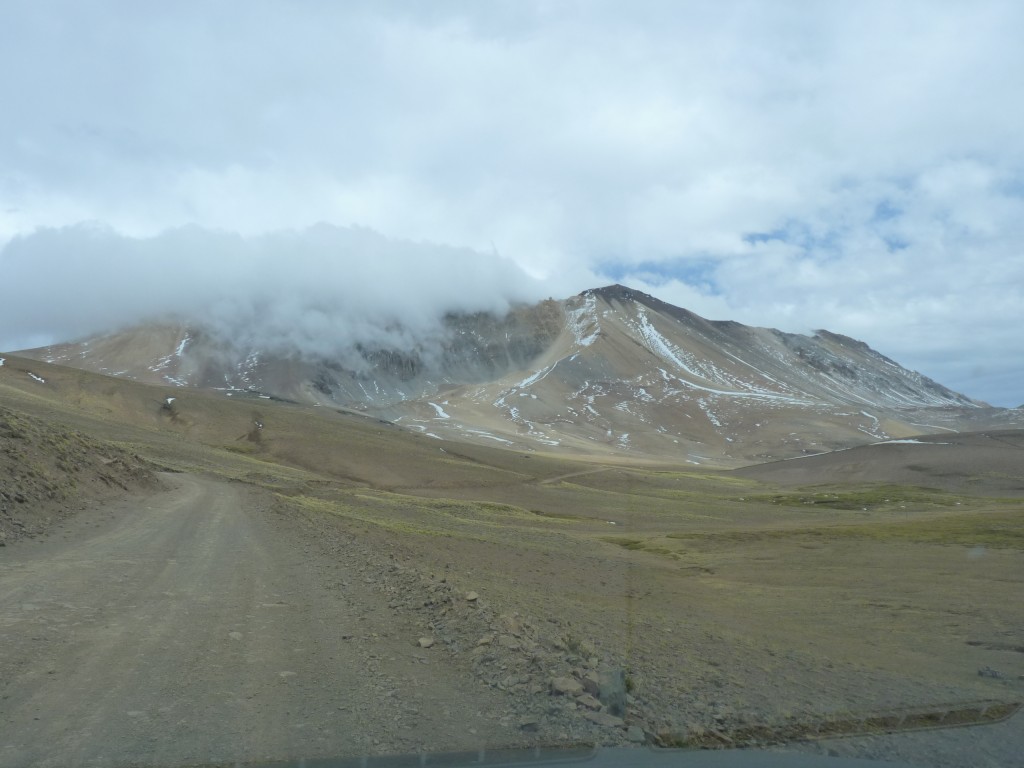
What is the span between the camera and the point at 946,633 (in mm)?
15109

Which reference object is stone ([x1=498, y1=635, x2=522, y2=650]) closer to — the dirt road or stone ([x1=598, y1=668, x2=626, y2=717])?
the dirt road

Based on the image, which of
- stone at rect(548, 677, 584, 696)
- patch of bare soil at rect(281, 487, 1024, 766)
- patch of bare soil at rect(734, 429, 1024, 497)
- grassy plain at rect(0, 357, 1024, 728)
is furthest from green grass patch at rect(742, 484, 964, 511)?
stone at rect(548, 677, 584, 696)

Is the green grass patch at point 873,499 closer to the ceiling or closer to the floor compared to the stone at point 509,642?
closer to the floor

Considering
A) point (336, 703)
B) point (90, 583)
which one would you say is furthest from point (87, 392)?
point (336, 703)

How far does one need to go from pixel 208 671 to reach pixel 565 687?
4377 mm

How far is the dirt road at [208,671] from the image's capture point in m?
7.23

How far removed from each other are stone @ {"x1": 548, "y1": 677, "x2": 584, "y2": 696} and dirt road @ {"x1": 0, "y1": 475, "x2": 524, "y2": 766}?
0.72 m

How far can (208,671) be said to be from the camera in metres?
9.39

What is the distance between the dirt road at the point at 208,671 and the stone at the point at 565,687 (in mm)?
719

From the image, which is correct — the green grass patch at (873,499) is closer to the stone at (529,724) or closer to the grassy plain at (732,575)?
the grassy plain at (732,575)

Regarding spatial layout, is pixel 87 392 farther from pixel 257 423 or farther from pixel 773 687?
pixel 773 687

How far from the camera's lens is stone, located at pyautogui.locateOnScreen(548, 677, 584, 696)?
880 centimetres

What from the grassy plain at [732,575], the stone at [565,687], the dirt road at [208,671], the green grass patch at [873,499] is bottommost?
the green grass patch at [873,499]

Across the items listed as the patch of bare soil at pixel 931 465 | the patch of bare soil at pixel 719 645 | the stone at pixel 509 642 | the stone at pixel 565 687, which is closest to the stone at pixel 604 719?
the patch of bare soil at pixel 719 645
